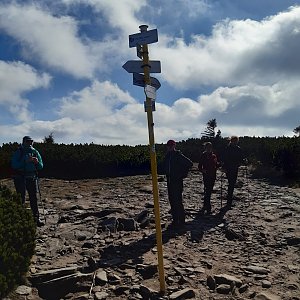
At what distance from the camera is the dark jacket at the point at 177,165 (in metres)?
9.26

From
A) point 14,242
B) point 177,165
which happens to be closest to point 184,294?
point 14,242

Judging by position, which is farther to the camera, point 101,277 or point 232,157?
point 232,157

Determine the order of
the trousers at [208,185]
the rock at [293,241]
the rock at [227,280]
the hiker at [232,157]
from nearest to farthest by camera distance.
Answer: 1. the rock at [227,280]
2. the rock at [293,241]
3. the trousers at [208,185]
4. the hiker at [232,157]

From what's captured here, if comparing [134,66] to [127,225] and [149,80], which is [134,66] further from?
[127,225]

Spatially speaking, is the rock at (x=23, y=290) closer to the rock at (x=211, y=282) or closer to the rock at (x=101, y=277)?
the rock at (x=101, y=277)

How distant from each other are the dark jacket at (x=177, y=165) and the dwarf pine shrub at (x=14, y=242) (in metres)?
3.67

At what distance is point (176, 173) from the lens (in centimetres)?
930

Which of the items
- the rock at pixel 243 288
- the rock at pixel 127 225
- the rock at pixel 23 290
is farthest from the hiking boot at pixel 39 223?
the rock at pixel 243 288

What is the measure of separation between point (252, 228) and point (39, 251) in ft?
16.6

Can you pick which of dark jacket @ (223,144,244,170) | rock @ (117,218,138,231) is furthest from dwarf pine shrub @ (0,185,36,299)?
dark jacket @ (223,144,244,170)

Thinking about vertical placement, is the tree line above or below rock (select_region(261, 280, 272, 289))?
above

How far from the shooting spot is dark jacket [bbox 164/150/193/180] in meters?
9.26

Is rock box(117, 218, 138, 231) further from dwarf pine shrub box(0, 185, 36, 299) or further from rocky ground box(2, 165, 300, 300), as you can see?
dwarf pine shrub box(0, 185, 36, 299)

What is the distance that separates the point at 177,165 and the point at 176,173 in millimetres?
194
